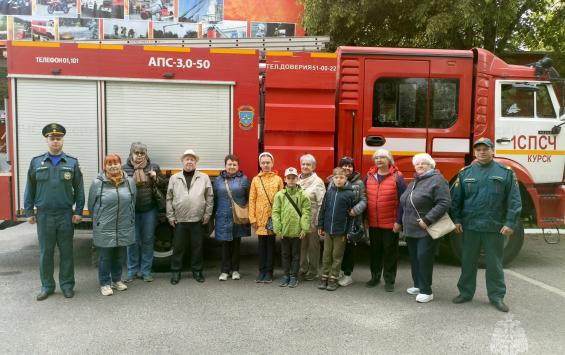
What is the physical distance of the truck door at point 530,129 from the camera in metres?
6.15

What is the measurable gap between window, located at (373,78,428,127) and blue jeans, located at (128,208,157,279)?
9.83 ft

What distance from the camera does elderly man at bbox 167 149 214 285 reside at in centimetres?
545

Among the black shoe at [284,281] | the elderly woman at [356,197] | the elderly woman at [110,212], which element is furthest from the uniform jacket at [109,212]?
the elderly woman at [356,197]

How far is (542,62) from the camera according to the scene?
614 cm

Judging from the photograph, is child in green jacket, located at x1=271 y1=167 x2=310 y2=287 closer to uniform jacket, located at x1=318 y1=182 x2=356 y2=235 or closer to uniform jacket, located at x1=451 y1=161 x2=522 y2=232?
uniform jacket, located at x1=318 y1=182 x2=356 y2=235

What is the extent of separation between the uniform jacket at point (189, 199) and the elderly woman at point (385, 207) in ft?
6.04

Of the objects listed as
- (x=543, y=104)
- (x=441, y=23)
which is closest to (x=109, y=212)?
(x=543, y=104)

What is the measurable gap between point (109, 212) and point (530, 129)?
207 inches

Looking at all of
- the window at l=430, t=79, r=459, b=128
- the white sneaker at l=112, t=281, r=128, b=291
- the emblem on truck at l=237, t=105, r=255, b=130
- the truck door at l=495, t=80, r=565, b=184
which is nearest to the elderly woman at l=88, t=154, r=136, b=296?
the white sneaker at l=112, t=281, r=128, b=291

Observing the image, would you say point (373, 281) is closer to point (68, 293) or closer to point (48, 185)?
point (68, 293)

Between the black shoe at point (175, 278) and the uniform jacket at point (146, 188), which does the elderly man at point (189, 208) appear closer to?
the black shoe at point (175, 278)

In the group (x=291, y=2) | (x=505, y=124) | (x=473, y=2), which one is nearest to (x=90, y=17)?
(x=291, y=2)

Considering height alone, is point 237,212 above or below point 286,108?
below

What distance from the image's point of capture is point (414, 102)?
6090 mm
